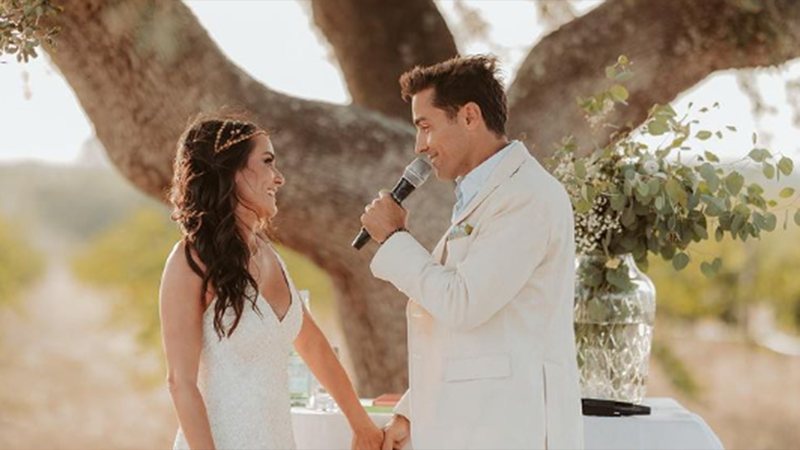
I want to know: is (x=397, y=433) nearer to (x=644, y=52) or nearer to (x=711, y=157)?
(x=711, y=157)

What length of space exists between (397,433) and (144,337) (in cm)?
1409

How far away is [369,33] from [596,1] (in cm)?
107

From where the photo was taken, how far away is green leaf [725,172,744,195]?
3532 mm

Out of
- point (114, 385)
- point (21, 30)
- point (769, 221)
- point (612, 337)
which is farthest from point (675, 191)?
point (114, 385)

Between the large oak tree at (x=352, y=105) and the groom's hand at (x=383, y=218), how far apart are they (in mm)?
2799

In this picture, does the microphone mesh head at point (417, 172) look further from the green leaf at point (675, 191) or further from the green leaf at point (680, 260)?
the green leaf at point (680, 260)

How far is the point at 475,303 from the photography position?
2545mm

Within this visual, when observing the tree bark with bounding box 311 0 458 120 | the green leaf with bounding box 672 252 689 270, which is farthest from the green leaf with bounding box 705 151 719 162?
the tree bark with bounding box 311 0 458 120

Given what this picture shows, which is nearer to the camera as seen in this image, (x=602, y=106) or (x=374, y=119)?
(x=602, y=106)

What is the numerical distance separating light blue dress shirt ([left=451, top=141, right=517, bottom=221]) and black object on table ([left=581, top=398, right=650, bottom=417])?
0.89m

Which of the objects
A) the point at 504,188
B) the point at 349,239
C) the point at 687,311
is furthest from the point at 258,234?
the point at 687,311

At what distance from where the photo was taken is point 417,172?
282 centimetres

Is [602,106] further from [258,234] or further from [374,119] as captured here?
[374,119]

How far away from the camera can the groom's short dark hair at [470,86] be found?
2.71 meters
